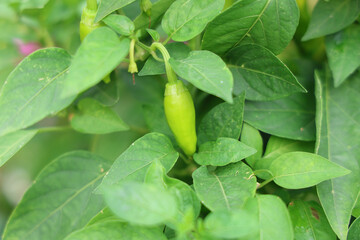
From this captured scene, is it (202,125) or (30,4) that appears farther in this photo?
(30,4)

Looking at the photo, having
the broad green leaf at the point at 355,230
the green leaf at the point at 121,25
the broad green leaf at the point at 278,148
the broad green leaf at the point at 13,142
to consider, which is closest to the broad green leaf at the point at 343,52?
the broad green leaf at the point at 278,148

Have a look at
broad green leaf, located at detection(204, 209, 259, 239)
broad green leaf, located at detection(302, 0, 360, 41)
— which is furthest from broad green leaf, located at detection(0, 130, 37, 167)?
broad green leaf, located at detection(302, 0, 360, 41)

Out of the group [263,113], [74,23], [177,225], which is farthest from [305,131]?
[74,23]

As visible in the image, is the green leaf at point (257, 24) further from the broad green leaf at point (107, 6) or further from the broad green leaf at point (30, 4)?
the broad green leaf at point (30, 4)

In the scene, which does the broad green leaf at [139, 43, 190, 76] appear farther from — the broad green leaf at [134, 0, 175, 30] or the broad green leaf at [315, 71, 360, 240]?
the broad green leaf at [315, 71, 360, 240]

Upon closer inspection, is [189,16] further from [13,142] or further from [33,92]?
[13,142]

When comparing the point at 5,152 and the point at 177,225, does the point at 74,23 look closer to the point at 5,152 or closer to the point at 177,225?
the point at 5,152

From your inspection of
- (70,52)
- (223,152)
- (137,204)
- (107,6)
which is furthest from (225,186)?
(70,52)
